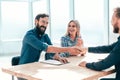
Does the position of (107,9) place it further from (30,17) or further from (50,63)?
(30,17)

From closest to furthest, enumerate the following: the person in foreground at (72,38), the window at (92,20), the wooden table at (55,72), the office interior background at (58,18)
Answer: the wooden table at (55,72)
the person in foreground at (72,38)
the office interior background at (58,18)
the window at (92,20)

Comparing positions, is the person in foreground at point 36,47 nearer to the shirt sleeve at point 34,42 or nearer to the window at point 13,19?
the shirt sleeve at point 34,42

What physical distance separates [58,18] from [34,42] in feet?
14.2

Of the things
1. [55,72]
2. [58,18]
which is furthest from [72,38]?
[58,18]

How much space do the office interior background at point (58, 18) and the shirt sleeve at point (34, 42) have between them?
2509 mm

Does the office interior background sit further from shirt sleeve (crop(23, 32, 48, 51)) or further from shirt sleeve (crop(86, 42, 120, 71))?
shirt sleeve (crop(86, 42, 120, 71))

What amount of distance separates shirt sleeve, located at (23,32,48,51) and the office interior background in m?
2.51

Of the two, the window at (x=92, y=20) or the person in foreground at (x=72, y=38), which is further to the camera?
the window at (x=92, y=20)

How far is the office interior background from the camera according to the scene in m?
5.03

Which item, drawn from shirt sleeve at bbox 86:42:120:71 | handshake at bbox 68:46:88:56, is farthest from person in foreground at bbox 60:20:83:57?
shirt sleeve at bbox 86:42:120:71

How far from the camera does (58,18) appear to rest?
6.97 metres

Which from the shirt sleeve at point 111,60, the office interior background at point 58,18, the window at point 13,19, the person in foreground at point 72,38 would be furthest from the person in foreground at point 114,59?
the window at point 13,19

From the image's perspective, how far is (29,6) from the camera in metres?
8.00

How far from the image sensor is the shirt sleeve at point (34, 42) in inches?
105
